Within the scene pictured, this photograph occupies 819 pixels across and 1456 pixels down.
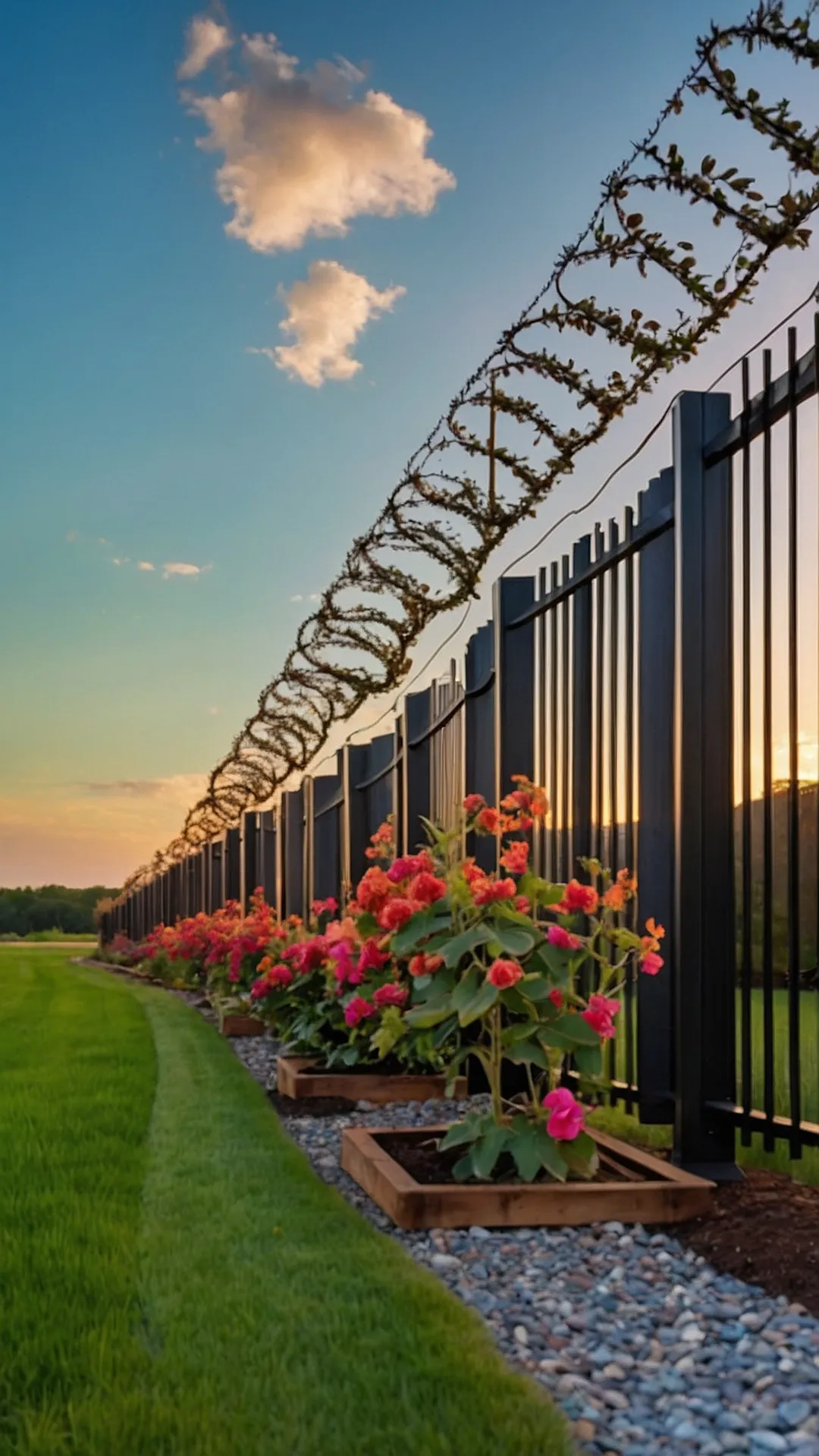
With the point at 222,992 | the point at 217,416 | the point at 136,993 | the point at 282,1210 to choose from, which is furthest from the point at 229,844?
the point at 282,1210

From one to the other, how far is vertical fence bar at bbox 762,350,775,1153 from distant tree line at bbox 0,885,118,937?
174 feet

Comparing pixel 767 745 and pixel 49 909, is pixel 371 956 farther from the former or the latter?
pixel 49 909

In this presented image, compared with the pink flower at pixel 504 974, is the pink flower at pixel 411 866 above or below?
above

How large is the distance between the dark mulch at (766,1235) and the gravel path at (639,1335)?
2.3 inches

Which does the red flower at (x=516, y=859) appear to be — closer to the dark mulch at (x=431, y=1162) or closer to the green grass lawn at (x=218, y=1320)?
the dark mulch at (x=431, y=1162)

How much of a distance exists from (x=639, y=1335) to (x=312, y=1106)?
137 inches

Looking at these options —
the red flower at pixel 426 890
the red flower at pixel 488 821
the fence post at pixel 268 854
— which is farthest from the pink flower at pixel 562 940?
the fence post at pixel 268 854

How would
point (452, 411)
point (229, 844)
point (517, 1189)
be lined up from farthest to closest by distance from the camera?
point (229, 844)
point (452, 411)
point (517, 1189)

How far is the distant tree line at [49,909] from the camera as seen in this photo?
2189 inches

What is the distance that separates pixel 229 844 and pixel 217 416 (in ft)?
32.0

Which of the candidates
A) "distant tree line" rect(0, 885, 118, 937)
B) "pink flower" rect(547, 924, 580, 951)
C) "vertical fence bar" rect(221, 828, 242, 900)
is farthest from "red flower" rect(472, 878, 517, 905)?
"distant tree line" rect(0, 885, 118, 937)

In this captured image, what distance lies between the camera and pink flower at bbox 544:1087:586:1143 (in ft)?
13.0

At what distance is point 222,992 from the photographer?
12.1m

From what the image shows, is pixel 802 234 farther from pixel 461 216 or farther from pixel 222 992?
pixel 222 992
